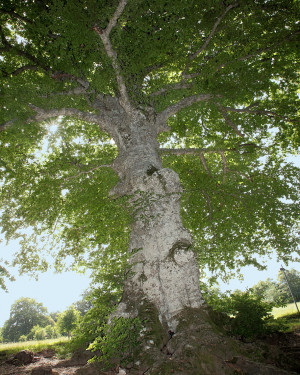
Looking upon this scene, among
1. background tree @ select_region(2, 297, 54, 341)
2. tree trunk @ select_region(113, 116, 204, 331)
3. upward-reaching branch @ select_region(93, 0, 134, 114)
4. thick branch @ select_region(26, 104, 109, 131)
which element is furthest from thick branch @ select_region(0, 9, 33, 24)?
Result: background tree @ select_region(2, 297, 54, 341)

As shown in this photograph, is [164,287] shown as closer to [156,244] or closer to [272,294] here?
[156,244]

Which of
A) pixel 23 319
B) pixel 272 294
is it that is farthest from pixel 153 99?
pixel 23 319

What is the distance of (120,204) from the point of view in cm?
573

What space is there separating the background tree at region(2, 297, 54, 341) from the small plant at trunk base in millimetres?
62523

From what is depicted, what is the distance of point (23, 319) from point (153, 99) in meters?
68.1

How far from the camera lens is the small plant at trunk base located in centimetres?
343

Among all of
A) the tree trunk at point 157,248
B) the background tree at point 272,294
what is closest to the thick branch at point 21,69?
the tree trunk at point 157,248

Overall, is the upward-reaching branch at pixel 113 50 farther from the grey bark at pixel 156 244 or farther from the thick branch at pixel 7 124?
the thick branch at pixel 7 124

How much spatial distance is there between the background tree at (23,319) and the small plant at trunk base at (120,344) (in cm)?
6252

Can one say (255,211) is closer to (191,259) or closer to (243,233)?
(243,233)

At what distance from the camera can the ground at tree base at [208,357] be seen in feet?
9.61

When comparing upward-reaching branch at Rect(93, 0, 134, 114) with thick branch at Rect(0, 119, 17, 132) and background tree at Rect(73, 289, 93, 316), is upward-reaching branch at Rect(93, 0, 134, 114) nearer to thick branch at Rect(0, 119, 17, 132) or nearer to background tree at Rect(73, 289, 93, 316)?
thick branch at Rect(0, 119, 17, 132)

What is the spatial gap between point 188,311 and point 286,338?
2.02 metres

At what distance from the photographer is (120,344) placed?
356 cm
